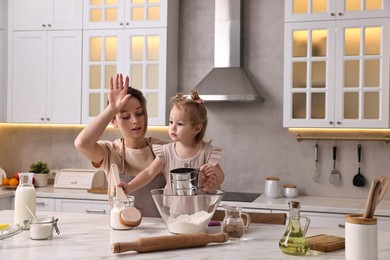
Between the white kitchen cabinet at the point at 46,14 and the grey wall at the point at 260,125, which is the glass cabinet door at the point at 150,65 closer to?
the grey wall at the point at 260,125

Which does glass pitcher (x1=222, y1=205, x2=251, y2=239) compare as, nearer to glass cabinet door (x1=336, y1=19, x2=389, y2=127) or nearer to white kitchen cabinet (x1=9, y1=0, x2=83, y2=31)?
glass cabinet door (x1=336, y1=19, x2=389, y2=127)

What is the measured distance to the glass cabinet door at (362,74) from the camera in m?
3.98

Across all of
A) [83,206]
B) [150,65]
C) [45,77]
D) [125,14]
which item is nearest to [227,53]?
[150,65]

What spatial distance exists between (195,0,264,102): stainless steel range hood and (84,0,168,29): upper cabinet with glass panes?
18.3 inches

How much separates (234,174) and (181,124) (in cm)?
198

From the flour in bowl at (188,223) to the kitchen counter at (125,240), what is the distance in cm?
7

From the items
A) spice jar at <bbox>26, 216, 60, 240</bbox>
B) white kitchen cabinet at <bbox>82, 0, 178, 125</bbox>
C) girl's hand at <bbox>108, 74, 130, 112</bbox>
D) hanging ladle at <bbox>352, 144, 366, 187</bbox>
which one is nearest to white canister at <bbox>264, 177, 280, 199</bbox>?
hanging ladle at <bbox>352, 144, 366, 187</bbox>

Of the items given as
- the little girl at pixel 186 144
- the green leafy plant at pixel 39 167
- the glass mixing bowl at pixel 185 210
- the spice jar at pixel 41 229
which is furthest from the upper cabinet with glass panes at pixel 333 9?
the spice jar at pixel 41 229

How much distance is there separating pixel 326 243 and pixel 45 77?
340 cm

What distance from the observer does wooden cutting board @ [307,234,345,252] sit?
73.2 inches

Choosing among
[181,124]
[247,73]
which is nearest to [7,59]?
[247,73]

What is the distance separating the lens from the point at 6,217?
2406mm

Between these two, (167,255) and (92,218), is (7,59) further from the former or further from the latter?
(167,255)

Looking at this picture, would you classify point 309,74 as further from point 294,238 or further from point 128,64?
point 294,238
